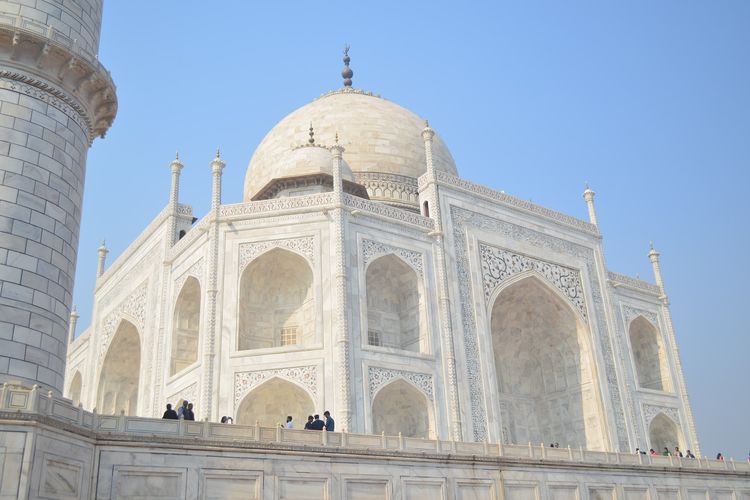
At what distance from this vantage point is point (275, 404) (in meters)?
16.6

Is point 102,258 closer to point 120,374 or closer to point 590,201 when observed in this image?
point 120,374

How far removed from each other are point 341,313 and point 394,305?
9.42ft

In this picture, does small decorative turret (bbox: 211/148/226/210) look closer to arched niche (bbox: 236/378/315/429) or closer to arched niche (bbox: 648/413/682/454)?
arched niche (bbox: 236/378/315/429)

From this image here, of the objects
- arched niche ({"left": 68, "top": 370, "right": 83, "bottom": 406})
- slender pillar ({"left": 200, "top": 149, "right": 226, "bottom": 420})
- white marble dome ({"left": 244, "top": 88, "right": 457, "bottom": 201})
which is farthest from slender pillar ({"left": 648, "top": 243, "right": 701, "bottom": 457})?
arched niche ({"left": 68, "top": 370, "right": 83, "bottom": 406})

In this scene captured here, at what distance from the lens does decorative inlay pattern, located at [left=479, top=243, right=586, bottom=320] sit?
1969cm

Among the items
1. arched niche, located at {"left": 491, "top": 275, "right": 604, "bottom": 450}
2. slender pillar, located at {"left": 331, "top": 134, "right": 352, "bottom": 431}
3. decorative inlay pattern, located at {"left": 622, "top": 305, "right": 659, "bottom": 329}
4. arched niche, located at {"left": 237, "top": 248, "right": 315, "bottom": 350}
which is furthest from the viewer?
decorative inlay pattern, located at {"left": 622, "top": 305, "right": 659, "bottom": 329}

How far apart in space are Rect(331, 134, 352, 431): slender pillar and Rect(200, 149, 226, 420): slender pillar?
8.78 ft

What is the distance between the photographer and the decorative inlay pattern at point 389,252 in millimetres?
17453

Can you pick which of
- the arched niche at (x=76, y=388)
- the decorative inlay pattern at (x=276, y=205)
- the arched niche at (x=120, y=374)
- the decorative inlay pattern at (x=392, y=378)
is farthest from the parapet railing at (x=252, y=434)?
the arched niche at (x=76, y=388)

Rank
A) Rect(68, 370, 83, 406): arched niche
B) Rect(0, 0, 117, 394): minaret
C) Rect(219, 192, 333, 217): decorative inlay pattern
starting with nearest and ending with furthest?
Rect(0, 0, 117, 394): minaret → Rect(219, 192, 333, 217): decorative inlay pattern → Rect(68, 370, 83, 406): arched niche

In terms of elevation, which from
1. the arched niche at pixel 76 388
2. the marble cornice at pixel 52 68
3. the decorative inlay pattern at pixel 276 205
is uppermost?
the decorative inlay pattern at pixel 276 205

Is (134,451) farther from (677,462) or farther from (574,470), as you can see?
(677,462)

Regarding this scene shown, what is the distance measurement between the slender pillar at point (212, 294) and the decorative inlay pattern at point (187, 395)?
0.55 m

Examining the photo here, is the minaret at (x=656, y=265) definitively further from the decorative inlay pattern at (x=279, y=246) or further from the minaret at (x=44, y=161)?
the minaret at (x=44, y=161)
